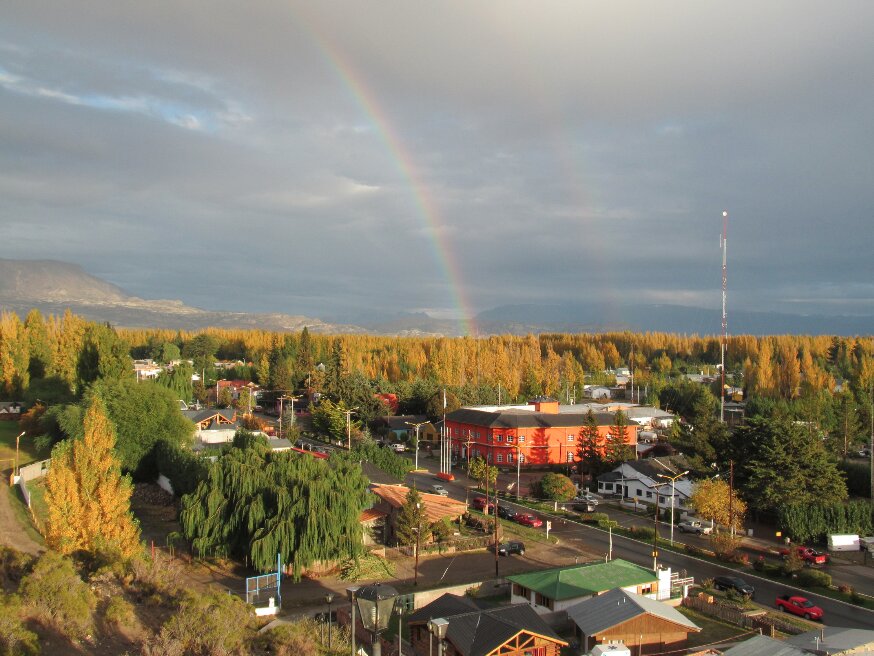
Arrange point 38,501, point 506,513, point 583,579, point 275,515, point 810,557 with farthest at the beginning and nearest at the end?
point 506,513, point 38,501, point 810,557, point 275,515, point 583,579

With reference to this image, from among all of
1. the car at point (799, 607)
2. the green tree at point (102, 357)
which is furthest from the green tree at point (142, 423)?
the car at point (799, 607)

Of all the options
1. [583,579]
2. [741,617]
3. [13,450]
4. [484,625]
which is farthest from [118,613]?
[13,450]

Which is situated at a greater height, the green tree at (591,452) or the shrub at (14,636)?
the shrub at (14,636)

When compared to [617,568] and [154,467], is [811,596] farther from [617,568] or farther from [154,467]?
[154,467]

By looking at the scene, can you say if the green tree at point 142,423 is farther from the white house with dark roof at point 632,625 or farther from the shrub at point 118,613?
the white house with dark roof at point 632,625

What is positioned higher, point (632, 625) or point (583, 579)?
point (583, 579)

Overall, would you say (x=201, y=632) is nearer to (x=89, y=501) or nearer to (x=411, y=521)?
(x=89, y=501)
